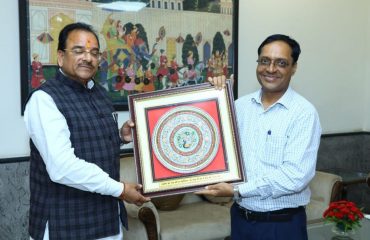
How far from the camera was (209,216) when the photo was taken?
307 cm

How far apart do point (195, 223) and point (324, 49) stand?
236 centimetres

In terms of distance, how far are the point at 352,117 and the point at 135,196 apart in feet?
11.3

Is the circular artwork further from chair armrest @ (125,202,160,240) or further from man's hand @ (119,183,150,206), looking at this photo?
chair armrest @ (125,202,160,240)

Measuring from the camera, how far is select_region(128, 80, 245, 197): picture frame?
6.14 ft

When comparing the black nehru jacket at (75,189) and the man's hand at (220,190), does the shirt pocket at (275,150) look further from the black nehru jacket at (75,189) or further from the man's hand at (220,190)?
the black nehru jacket at (75,189)

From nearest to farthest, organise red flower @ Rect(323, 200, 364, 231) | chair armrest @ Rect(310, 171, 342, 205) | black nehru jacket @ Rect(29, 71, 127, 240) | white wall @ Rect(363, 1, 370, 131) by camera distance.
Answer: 1. black nehru jacket @ Rect(29, 71, 127, 240)
2. red flower @ Rect(323, 200, 364, 231)
3. chair armrest @ Rect(310, 171, 342, 205)
4. white wall @ Rect(363, 1, 370, 131)

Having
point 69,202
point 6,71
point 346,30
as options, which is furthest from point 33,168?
point 346,30

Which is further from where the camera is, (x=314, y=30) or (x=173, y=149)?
(x=314, y=30)

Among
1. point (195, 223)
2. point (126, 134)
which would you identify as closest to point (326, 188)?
point (195, 223)

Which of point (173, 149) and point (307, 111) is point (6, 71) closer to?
point (173, 149)

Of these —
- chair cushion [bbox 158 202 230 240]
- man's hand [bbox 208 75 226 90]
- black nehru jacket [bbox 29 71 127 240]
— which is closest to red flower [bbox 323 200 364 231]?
chair cushion [bbox 158 202 230 240]

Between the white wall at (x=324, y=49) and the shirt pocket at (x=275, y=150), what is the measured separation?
171 centimetres

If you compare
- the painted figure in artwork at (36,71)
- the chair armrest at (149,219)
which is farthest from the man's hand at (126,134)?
the painted figure in artwork at (36,71)

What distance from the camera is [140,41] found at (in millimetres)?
3273
